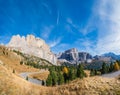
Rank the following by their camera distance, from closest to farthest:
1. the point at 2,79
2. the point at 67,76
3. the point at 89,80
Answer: the point at 89,80
the point at 2,79
the point at 67,76

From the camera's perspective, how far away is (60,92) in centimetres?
2103

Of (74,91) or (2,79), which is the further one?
(2,79)

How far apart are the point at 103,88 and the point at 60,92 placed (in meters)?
4.48

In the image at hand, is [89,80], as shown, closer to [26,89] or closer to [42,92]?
[42,92]

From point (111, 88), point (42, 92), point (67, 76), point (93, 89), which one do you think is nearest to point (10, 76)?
point (42, 92)

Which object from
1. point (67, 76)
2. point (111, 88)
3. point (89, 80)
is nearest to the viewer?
point (111, 88)

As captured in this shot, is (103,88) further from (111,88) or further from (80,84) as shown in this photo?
(80,84)

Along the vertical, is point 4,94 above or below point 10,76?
below

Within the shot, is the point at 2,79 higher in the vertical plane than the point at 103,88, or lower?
higher

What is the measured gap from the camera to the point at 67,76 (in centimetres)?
15312

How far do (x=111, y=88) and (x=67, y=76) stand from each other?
442 ft

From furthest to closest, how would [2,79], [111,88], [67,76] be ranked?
1. [67,76]
2. [2,79]
3. [111,88]

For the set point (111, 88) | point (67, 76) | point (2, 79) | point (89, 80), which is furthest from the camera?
point (67, 76)

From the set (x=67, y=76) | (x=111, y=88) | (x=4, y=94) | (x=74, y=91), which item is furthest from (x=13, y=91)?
(x=67, y=76)
